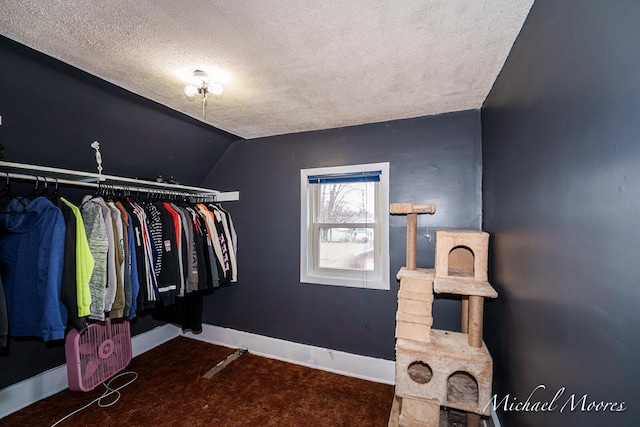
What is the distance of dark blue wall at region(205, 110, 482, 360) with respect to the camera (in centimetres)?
220

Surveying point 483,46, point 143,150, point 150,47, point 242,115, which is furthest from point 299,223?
point 483,46

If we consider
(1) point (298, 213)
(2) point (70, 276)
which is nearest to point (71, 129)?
(2) point (70, 276)

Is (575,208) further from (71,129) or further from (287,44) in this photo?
(71,129)

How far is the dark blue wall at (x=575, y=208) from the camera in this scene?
591 mm

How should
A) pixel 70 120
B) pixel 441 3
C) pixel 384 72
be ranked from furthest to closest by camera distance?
pixel 70 120 < pixel 384 72 < pixel 441 3

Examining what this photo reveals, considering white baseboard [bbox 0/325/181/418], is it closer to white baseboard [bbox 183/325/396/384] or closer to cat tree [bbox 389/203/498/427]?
white baseboard [bbox 183/325/396/384]

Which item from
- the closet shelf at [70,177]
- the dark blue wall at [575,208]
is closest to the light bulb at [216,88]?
the closet shelf at [70,177]

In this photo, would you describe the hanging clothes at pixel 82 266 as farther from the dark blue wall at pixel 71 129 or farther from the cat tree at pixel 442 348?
the cat tree at pixel 442 348

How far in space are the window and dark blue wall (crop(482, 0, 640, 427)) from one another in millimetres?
1133

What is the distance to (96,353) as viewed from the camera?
2.21 meters

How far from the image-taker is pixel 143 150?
2.38 metres

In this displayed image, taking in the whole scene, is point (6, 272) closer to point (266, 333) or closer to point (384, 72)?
point (266, 333)

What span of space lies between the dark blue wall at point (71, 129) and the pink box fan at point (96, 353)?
0.35 m

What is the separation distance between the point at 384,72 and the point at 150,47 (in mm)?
1248
